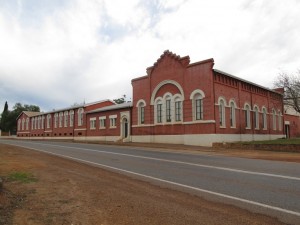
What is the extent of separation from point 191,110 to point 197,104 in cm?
88

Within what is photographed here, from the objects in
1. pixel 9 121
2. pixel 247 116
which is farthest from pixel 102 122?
pixel 9 121

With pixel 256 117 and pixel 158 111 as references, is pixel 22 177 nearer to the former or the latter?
pixel 158 111

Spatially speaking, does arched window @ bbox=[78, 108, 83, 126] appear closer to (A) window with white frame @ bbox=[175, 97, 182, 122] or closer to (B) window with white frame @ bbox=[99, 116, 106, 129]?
(B) window with white frame @ bbox=[99, 116, 106, 129]

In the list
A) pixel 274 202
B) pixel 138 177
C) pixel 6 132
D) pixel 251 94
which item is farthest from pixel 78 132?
pixel 6 132

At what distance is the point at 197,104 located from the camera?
2956 centimetres

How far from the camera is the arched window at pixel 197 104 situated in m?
29.1

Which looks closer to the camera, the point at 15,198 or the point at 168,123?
the point at 15,198

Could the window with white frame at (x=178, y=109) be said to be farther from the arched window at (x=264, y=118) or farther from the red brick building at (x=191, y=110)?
the arched window at (x=264, y=118)

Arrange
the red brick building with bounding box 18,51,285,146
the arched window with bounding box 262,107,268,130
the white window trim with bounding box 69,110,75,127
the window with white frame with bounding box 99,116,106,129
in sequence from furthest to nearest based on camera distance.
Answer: the white window trim with bounding box 69,110,75,127 < the window with white frame with bounding box 99,116,106,129 < the arched window with bounding box 262,107,268,130 < the red brick building with bounding box 18,51,285,146

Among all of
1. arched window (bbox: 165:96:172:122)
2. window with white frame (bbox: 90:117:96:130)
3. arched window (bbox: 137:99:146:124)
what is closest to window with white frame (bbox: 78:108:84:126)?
window with white frame (bbox: 90:117:96:130)

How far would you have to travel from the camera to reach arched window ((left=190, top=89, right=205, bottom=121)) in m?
29.1

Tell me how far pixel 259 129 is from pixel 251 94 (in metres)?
4.84

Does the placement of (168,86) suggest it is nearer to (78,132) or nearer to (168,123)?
(168,123)

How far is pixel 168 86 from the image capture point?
32906 millimetres
